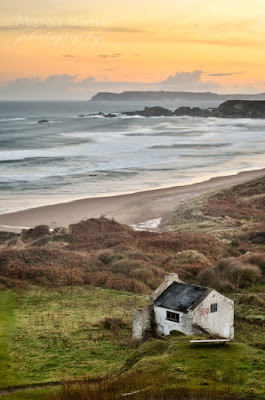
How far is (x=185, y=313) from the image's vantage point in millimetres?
19422

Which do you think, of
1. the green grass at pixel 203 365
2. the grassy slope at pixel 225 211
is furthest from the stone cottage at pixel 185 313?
the grassy slope at pixel 225 211

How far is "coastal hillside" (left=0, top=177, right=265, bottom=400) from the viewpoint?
15.4 m

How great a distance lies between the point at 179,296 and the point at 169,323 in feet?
3.51

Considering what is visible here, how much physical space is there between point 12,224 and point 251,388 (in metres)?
32.2

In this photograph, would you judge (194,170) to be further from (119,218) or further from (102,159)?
(119,218)

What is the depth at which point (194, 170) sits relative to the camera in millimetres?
71188

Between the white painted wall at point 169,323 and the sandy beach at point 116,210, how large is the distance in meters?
23.3

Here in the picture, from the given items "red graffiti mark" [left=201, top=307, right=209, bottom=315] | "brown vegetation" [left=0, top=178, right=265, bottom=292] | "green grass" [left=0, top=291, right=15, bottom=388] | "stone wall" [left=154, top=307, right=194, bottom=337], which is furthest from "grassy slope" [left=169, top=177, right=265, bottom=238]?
"stone wall" [left=154, top=307, right=194, bottom=337]

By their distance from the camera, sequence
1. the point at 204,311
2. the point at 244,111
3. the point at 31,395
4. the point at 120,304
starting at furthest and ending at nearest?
the point at 244,111
the point at 120,304
the point at 204,311
the point at 31,395

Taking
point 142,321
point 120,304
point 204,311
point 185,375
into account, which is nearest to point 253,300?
point 120,304

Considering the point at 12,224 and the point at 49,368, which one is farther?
the point at 12,224

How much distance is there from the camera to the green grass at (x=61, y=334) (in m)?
18.2

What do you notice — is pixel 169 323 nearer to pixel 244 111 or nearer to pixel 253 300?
pixel 253 300

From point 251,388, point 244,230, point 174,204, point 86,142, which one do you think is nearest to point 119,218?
point 174,204
